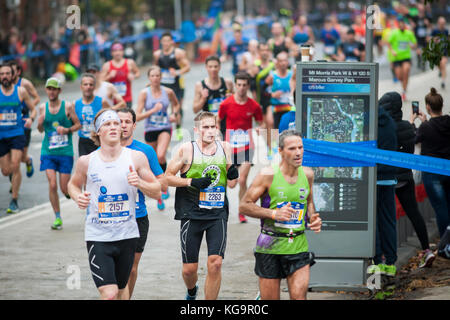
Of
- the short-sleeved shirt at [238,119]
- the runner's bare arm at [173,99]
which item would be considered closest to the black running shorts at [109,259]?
the short-sleeved shirt at [238,119]

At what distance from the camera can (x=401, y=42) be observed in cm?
2245

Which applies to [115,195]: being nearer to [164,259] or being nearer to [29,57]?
[164,259]

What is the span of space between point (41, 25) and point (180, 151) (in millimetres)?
28016

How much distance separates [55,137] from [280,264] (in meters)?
5.50

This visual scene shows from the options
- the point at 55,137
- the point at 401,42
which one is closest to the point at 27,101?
the point at 55,137

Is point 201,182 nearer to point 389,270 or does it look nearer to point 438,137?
point 389,270

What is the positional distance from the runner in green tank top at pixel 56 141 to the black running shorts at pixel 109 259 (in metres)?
4.84

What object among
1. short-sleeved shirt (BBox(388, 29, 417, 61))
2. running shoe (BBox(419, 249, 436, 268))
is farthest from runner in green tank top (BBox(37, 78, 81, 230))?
short-sleeved shirt (BBox(388, 29, 417, 61))

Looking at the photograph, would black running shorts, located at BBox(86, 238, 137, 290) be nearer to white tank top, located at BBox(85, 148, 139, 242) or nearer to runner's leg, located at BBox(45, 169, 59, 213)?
white tank top, located at BBox(85, 148, 139, 242)

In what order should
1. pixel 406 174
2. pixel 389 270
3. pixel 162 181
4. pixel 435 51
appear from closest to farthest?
pixel 162 181 → pixel 389 270 → pixel 435 51 → pixel 406 174

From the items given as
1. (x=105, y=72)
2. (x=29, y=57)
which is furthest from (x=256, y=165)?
(x=29, y=57)

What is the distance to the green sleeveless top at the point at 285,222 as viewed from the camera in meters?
6.88

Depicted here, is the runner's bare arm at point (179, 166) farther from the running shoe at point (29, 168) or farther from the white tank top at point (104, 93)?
the running shoe at point (29, 168)

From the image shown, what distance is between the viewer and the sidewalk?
28.6 ft
